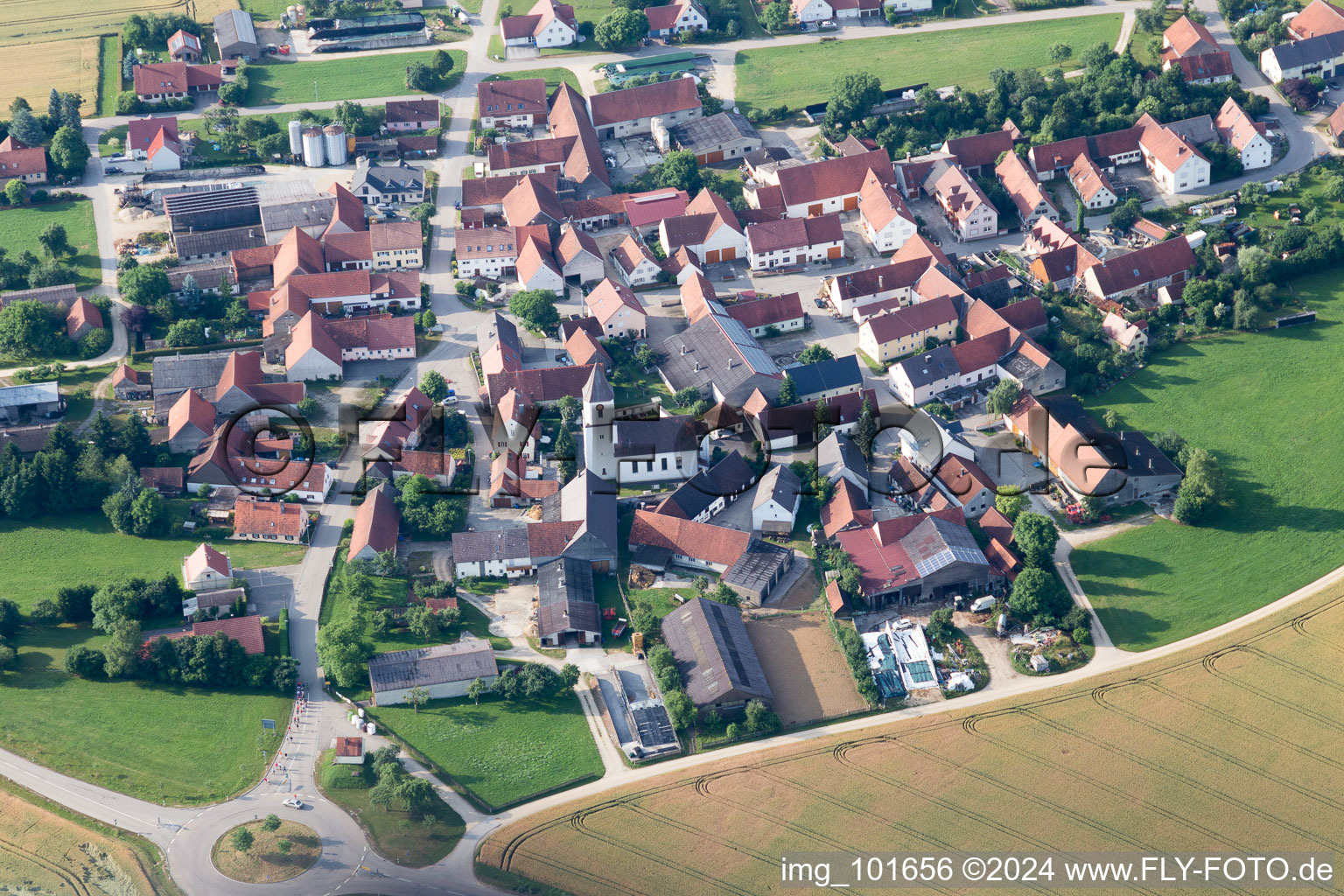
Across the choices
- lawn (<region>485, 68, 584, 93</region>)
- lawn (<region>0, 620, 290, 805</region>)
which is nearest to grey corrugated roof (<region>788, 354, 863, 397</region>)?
lawn (<region>0, 620, 290, 805</region>)

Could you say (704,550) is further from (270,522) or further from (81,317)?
(81,317)

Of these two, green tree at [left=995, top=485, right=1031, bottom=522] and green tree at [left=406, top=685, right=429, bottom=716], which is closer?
green tree at [left=406, top=685, right=429, bottom=716]

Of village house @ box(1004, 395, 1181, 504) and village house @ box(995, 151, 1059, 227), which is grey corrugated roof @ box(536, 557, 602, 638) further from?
village house @ box(995, 151, 1059, 227)

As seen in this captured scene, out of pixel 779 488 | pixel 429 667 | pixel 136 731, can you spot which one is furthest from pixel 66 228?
pixel 779 488

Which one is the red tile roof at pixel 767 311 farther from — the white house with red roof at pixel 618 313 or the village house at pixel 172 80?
the village house at pixel 172 80

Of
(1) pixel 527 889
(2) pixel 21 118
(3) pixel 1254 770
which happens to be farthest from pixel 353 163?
(3) pixel 1254 770

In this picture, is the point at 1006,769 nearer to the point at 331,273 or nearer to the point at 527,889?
the point at 527,889

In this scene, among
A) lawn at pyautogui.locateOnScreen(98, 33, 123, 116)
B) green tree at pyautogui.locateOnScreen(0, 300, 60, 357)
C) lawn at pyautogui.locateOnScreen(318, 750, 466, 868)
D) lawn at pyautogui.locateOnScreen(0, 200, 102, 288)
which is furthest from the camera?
lawn at pyautogui.locateOnScreen(98, 33, 123, 116)

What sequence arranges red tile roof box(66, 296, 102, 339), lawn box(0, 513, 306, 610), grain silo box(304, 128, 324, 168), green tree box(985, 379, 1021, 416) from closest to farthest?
lawn box(0, 513, 306, 610)
green tree box(985, 379, 1021, 416)
red tile roof box(66, 296, 102, 339)
grain silo box(304, 128, 324, 168)
